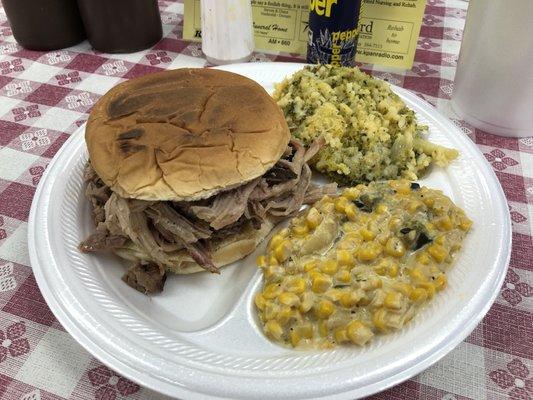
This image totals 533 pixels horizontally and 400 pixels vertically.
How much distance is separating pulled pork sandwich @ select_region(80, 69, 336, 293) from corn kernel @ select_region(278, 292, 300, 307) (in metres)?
0.33

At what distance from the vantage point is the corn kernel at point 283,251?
5.14 feet

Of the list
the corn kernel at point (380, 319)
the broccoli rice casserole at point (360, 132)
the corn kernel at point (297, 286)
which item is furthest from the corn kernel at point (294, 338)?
the broccoli rice casserole at point (360, 132)

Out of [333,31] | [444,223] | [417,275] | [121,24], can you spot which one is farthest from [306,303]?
[121,24]

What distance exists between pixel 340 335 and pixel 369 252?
0.28 meters

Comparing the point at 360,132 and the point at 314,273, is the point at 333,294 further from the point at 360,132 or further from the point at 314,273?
the point at 360,132

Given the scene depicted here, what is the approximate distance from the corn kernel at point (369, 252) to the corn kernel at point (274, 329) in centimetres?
35

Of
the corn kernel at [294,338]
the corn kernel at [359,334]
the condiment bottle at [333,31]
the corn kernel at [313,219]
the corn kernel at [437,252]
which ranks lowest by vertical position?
the corn kernel at [294,338]

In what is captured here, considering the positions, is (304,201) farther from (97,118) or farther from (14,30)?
(14,30)

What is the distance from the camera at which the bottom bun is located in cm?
165

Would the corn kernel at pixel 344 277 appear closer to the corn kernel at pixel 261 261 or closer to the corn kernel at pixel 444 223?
the corn kernel at pixel 261 261

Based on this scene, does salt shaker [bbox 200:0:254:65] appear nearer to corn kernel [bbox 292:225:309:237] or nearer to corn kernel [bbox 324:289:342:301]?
corn kernel [bbox 292:225:309:237]

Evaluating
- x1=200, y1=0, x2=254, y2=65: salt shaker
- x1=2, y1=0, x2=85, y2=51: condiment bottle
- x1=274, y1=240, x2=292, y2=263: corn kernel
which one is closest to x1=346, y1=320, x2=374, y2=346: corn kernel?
x1=274, y1=240, x2=292, y2=263: corn kernel

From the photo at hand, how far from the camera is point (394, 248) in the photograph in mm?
1512

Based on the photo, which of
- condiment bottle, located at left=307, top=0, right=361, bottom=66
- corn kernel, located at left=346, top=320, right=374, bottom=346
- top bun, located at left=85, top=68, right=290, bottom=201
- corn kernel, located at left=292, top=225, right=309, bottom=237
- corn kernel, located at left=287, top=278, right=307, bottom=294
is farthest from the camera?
condiment bottle, located at left=307, top=0, right=361, bottom=66
